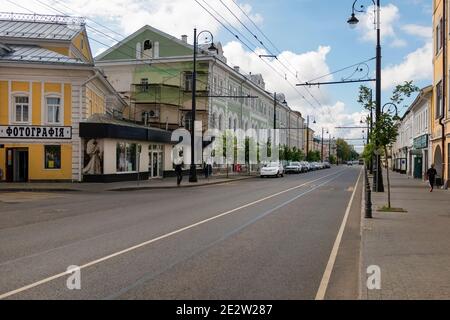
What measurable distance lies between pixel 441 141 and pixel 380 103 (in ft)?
25.3

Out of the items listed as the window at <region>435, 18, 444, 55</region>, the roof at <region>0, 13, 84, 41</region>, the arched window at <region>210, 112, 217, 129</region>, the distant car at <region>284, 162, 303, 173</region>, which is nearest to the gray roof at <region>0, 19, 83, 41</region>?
the roof at <region>0, 13, 84, 41</region>

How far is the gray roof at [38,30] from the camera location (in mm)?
37719

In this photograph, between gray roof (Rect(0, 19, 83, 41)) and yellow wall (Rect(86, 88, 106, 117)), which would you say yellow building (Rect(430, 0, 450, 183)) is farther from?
gray roof (Rect(0, 19, 83, 41))

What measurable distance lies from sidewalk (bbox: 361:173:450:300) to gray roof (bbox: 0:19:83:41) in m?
31.0

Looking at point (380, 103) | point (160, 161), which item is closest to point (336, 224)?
point (380, 103)

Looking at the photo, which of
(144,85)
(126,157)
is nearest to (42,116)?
(126,157)

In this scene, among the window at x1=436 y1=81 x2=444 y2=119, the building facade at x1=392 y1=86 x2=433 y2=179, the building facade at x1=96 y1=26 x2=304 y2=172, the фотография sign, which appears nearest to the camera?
the window at x1=436 y1=81 x2=444 y2=119

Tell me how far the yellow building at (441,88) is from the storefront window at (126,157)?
21.2 meters

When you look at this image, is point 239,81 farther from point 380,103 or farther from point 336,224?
point 336,224

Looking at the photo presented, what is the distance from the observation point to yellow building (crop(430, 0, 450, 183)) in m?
28.8

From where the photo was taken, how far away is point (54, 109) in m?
32.2

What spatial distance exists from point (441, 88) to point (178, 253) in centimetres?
2677
